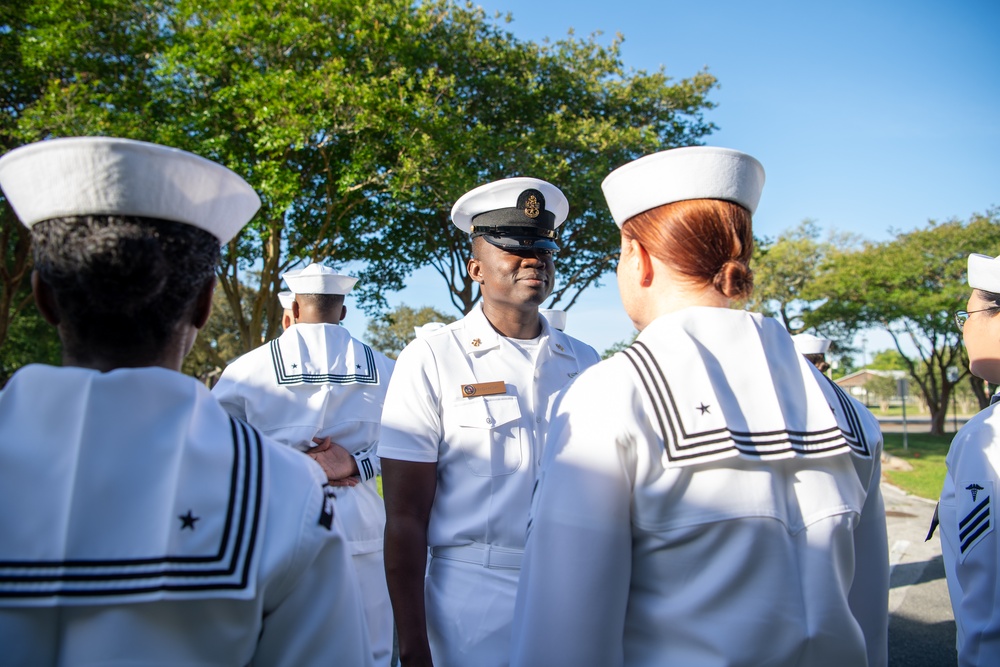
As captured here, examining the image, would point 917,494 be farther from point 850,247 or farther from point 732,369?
point 850,247

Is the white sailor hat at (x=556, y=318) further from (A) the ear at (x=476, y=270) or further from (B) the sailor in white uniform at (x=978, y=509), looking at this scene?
(B) the sailor in white uniform at (x=978, y=509)

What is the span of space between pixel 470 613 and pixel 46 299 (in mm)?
1718

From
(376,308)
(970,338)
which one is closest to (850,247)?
(376,308)

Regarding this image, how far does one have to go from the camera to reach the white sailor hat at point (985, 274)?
8.27 feet

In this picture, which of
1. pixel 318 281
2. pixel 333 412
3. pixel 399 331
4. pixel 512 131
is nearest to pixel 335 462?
pixel 333 412

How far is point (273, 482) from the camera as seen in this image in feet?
4.51

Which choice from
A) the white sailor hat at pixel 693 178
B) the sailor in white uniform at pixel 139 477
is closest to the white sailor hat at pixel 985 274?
the white sailor hat at pixel 693 178

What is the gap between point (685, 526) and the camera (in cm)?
151

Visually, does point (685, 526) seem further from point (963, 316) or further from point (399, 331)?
point (399, 331)

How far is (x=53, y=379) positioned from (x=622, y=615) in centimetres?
117

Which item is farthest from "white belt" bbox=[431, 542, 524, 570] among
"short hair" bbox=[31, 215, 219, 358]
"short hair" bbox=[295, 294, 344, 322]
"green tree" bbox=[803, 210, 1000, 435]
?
"green tree" bbox=[803, 210, 1000, 435]

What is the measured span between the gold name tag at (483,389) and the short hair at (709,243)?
121 centimetres

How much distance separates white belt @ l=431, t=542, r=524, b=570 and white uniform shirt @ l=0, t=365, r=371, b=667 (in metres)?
1.25

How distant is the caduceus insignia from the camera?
126 inches
